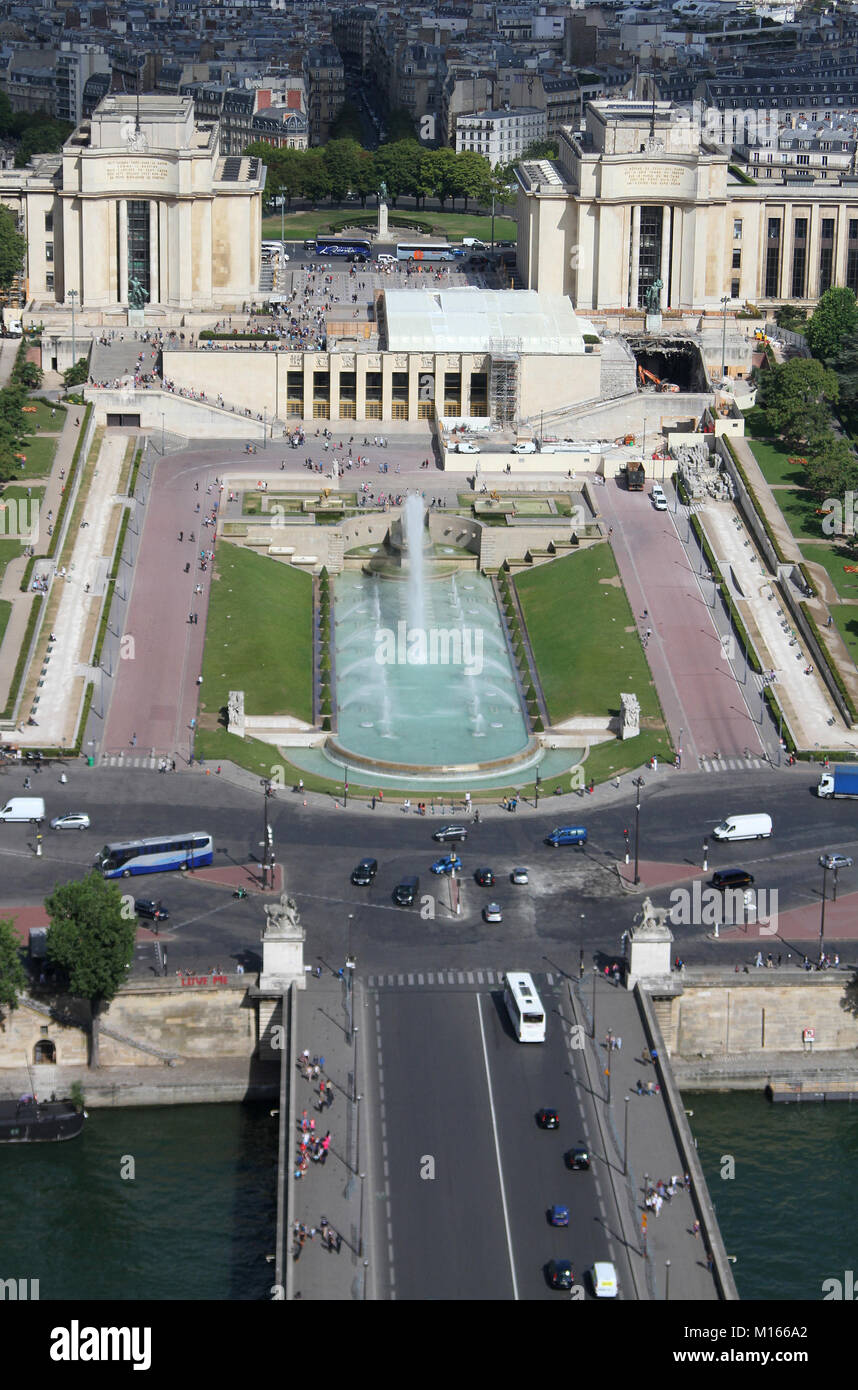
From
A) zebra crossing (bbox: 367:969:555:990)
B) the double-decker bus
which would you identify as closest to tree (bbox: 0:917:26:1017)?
zebra crossing (bbox: 367:969:555:990)

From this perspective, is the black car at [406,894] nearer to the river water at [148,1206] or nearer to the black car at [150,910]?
the black car at [150,910]

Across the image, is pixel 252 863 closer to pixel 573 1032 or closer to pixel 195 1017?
pixel 195 1017

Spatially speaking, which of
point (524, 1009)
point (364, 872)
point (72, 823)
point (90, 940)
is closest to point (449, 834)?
point (364, 872)

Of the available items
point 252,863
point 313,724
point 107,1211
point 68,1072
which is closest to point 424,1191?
point 107,1211

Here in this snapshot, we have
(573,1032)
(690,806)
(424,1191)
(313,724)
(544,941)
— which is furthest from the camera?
(313,724)

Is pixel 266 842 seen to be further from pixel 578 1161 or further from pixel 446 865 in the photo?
pixel 578 1161

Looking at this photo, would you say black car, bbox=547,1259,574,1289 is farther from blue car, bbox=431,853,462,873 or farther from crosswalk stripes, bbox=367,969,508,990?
blue car, bbox=431,853,462,873

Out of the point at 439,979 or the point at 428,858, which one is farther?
the point at 428,858

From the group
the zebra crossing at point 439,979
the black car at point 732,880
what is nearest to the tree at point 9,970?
the zebra crossing at point 439,979
